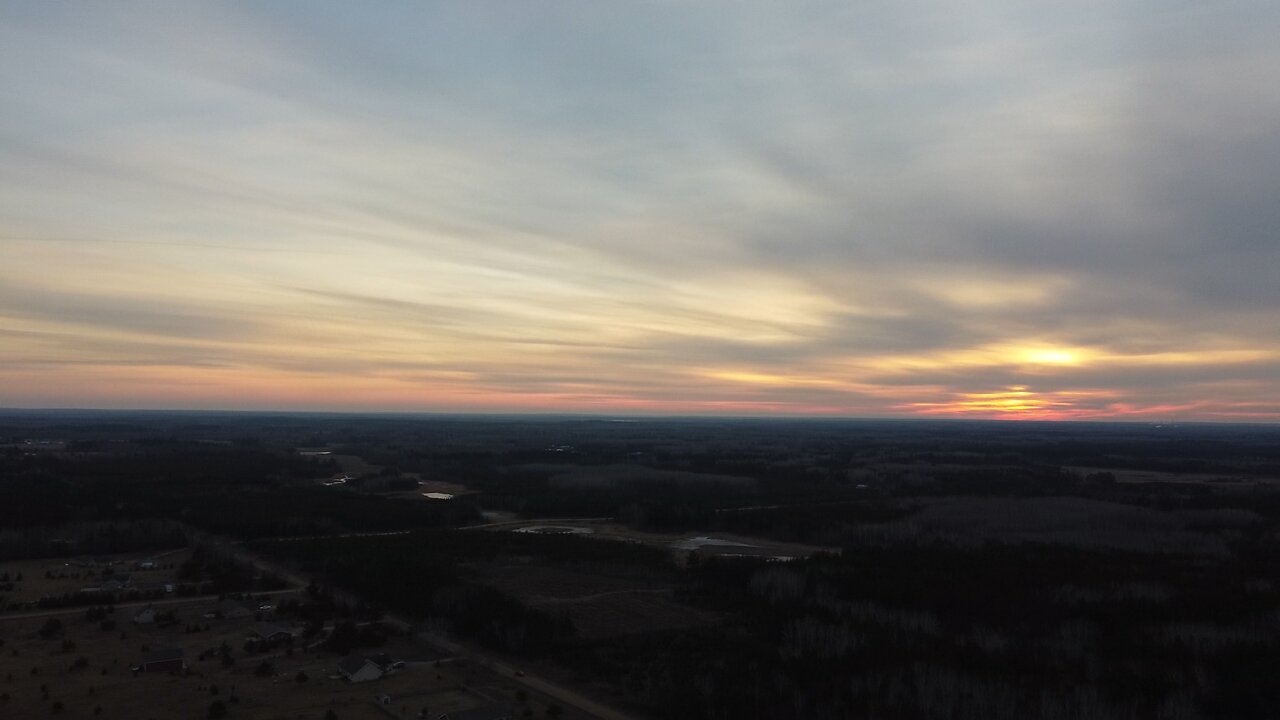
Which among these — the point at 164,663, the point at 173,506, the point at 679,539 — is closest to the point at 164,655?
the point at 164,663

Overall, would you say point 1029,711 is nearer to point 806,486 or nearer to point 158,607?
point 158,607

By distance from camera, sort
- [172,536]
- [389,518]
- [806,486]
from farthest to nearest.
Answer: [806,486]
[389,518]
[172,536]

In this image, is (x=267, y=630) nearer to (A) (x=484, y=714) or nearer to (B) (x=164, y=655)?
(B) (x=164, y=655)

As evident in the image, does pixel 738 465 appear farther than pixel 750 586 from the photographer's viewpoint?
Yes

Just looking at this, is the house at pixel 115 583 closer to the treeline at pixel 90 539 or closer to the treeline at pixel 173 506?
the treeline at pixel 90 539

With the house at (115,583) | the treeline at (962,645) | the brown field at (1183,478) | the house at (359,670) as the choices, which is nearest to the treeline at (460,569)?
the treeline at (962,645)

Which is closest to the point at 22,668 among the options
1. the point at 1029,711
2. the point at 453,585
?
the point at 453,585

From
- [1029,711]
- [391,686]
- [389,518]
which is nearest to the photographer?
[1029,711]

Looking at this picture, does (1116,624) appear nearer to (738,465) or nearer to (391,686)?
(391,686)
